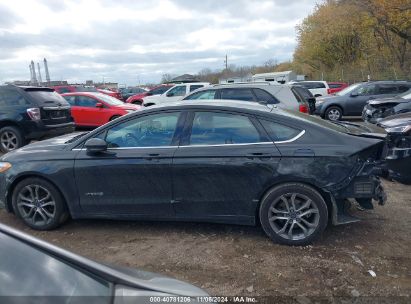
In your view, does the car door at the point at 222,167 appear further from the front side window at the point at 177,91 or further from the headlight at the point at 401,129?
the front side window at the point at 177,91

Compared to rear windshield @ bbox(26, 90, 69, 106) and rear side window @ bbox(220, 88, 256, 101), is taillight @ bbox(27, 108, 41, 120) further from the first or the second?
rear side window @ bbox(220, 88, 256, 101)

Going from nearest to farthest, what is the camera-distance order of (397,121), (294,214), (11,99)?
(294,214), (397,121), (11,99)

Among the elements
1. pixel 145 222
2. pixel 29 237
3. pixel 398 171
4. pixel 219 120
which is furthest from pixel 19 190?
pixel 398 171

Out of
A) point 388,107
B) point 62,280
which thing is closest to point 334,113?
point 388,107

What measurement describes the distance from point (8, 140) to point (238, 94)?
5654 mm

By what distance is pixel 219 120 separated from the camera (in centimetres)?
420

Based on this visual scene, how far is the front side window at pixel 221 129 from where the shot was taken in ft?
13.4

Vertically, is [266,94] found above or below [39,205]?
above

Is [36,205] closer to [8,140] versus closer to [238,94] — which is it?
[8,140]

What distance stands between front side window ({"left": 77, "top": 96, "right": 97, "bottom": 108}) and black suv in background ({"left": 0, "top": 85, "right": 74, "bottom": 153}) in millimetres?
3402

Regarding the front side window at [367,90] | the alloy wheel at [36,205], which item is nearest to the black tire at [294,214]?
the alloy wheel at [36,205]

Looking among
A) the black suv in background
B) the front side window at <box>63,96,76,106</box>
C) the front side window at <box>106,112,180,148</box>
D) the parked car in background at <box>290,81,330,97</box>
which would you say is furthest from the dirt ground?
the parked car in background at <box>290,81,330,97</box>

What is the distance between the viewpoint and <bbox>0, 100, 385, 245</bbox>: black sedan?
12.8 feet

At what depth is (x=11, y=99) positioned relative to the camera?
9297mm
